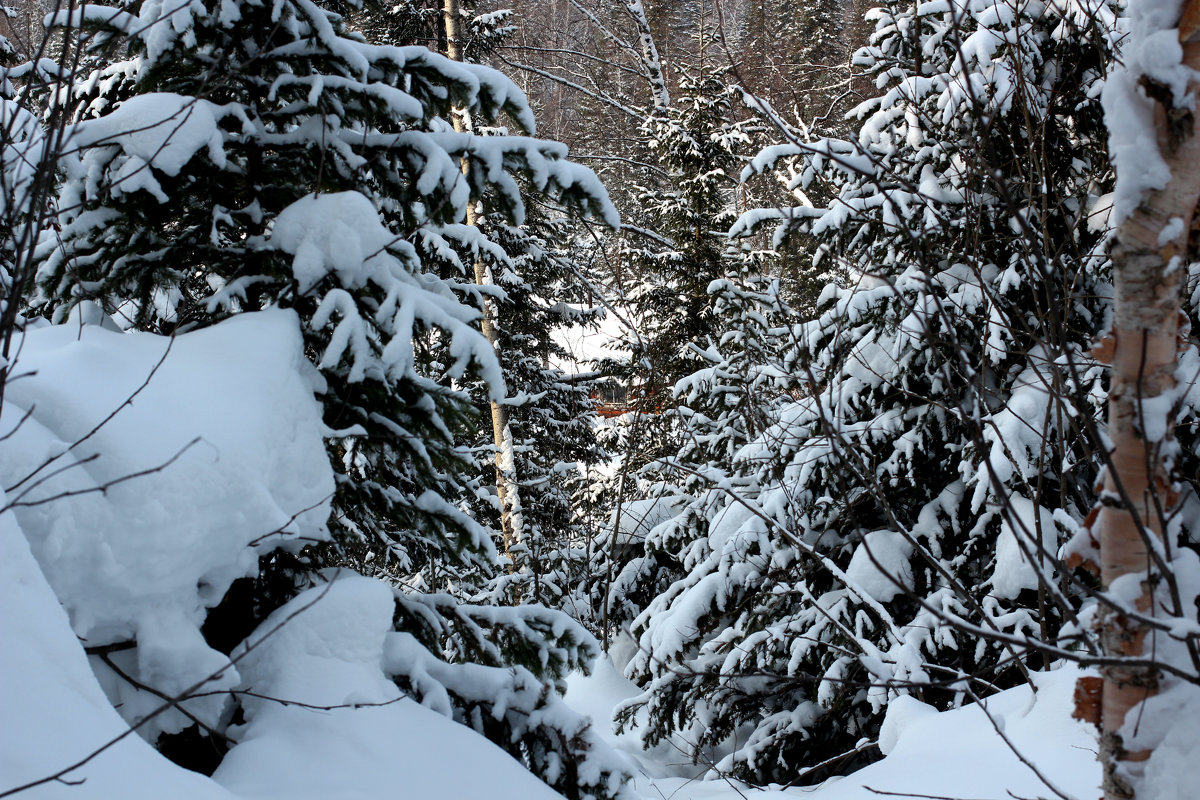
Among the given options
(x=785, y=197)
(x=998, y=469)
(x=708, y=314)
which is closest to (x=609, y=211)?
(x=998, y=469)

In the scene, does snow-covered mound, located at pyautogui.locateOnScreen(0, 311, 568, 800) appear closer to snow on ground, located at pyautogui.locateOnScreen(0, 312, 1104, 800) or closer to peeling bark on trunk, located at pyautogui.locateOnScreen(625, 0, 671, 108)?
snow on ground, located at pyautogui.locateOnScreen(0, 312, 1104, 800)

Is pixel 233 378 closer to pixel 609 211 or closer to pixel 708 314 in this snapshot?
pixel 609 211

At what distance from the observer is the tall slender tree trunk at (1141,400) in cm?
147

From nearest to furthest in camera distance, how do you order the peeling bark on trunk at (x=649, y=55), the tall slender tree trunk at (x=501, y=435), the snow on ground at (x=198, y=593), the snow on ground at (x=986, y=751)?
the snow on ground at (x=198, y=593)
the snow on ground at (x=986, y=751)
the tall slender tree trunk at (x=501, y=435)
the peeling bark on trunk at (x=649, y=55)

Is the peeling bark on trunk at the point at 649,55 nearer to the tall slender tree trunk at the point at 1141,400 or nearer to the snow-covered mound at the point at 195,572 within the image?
the snow-covered mound at the point at 195,572

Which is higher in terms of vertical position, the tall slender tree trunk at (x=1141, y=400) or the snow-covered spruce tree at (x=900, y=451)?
the snow-covered spruce tree at (x=900, y=451)

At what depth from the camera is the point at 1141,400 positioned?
4.72 feet

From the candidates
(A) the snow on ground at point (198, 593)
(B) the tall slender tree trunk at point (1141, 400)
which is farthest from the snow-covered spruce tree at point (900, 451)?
(B) the tall slender tree trunk at point (1141, 400)

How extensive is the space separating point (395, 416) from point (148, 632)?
143 centimetres

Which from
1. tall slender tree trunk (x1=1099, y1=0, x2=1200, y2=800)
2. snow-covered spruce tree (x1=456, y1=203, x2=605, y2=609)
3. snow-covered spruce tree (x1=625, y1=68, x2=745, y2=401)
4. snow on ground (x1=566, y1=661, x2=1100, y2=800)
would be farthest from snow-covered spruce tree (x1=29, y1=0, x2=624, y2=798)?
snow-covered spruce tree (x1=625, y1=68, x2=745, y2=401)

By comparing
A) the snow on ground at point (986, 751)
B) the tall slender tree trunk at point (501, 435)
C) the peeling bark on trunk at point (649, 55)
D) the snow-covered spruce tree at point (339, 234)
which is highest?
the peeling bark on trunk at point (649, 55)

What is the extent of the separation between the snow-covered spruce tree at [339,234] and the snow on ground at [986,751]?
1371 millimetres

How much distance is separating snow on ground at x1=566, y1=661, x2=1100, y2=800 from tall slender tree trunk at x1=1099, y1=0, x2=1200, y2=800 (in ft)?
3.46

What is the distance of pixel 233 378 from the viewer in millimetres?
2795
